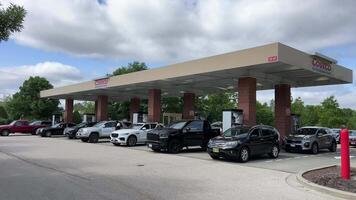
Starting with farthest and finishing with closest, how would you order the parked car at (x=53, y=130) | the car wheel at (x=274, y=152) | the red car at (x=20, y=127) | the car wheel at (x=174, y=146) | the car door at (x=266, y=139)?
the red car at (x=20, y=127) < the parked car at (x=53, y=130) < the car wheel at (x=174, y=146) < the car wheel at (x=274, y=152) < the car door at (x=266, y=139)

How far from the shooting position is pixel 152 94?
1428 inches

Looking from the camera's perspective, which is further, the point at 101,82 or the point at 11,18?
the point at 101,82

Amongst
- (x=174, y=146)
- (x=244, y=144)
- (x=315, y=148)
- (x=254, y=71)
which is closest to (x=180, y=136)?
(x=174, y=146)

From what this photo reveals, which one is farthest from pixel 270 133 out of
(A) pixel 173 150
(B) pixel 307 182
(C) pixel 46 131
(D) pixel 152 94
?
(C) pixel 46 131

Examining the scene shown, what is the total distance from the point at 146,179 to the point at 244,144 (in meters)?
7.16

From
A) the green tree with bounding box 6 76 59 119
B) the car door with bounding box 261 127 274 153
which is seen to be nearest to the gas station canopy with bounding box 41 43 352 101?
the car door with bounding box 261 127 274 153

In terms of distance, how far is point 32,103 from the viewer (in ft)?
199

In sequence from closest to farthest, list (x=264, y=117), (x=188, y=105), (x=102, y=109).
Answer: (x=188, y=105), (x=102, y=109), (x=264, y=117)

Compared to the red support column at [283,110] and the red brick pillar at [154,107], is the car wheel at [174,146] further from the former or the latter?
the red brick pillar at [154,107]

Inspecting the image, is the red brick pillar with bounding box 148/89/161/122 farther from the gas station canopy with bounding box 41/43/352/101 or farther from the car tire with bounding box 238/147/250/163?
the car tire with bounding box 238/147/250/163

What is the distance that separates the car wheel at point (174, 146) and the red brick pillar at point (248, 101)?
479 cm

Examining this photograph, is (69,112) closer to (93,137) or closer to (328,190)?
(93,137)

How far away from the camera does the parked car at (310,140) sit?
75.4ft

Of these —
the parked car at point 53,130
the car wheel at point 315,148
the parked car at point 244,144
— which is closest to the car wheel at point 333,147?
the car wheel at point 315,148
